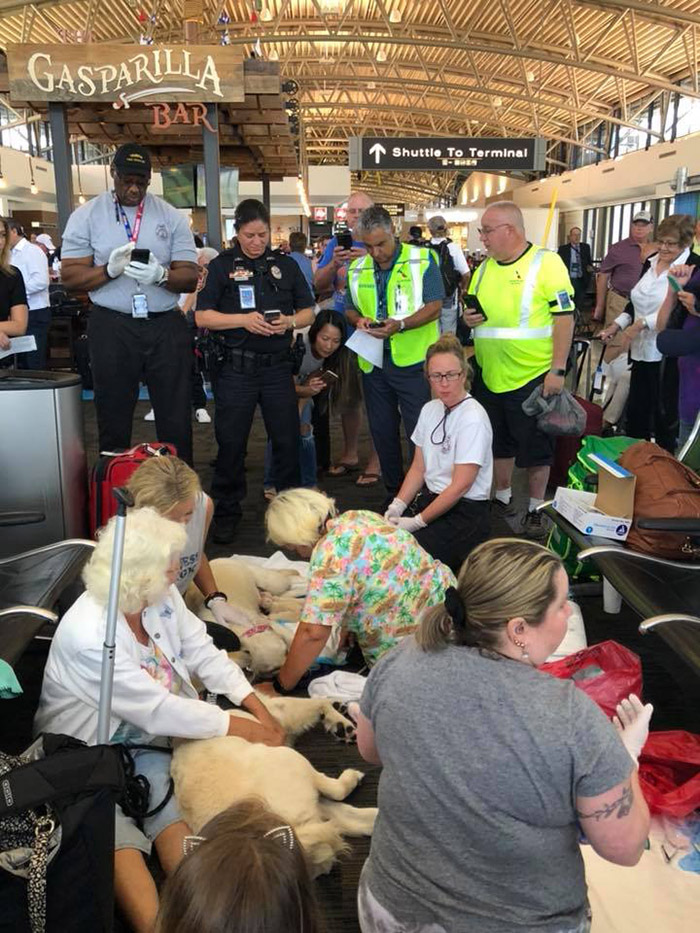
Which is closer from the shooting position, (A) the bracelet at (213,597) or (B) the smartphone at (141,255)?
(A) the bracelet at (213,597)

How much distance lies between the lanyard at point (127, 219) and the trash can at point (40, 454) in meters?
0.84

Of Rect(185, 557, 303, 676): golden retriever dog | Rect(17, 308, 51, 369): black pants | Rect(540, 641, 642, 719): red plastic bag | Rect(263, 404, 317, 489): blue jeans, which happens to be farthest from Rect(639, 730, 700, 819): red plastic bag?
Rect(17, 308, 51, 369): black pants

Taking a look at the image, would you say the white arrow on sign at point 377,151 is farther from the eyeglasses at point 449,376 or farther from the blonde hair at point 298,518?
the blonde hair at point 298,518

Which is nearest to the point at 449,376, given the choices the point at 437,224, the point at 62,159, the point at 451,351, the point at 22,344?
the point at 451,351

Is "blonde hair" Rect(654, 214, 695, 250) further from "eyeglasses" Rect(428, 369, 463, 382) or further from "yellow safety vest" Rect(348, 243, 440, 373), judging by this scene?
"eyeglasses" Rect(428, 369, 463, 382)

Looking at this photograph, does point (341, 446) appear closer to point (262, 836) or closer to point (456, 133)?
point (262, 836)

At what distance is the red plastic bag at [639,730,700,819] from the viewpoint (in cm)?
212

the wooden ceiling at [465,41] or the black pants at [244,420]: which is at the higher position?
the wooden ceiling at [465,41]

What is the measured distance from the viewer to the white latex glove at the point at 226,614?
3.13 metres

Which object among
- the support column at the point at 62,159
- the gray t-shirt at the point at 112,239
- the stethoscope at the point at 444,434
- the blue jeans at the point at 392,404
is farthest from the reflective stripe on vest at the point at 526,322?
the support column at the point at 62,159

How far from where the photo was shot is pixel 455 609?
1427 mm

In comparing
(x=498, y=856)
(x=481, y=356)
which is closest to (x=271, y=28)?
(x=481, y=356)

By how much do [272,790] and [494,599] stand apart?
0.91 meters

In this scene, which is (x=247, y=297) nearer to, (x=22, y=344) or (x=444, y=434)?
(x=22, y=344)
